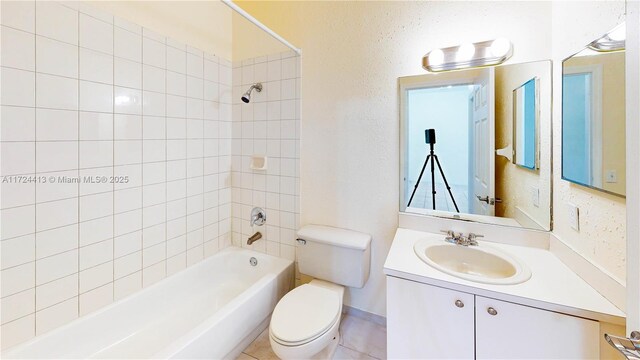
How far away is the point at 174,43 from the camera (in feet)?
5.85

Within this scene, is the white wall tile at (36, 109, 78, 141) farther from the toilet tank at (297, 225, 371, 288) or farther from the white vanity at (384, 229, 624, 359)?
the white vanity at (384, 229, 624, 359)

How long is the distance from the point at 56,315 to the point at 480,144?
2.47 m

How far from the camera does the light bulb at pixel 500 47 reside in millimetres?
1293

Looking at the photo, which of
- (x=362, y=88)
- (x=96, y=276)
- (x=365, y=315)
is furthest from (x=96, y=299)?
(x=362, y=88)

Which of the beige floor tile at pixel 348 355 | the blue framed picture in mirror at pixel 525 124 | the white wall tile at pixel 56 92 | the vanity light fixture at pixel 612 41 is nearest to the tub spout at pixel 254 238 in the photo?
the beige floor tile at pixel 348 355

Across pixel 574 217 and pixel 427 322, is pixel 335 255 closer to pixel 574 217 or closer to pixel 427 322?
pixel 427 322

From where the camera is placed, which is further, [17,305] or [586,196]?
[17,305]

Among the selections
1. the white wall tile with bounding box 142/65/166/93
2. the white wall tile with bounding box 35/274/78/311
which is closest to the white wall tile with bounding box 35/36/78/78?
the white wall tile with bounding box 142/65/166/93

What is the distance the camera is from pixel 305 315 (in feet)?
4.51

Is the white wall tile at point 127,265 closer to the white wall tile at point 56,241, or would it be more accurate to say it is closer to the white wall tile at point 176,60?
the white wall tile at point 56,241

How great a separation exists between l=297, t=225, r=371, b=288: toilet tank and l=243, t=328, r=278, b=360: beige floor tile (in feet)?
1.68

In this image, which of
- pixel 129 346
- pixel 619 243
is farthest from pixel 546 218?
pixel 129 346

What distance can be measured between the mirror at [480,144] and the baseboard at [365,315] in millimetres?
834

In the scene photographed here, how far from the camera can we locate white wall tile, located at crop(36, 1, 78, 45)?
1.19 metres
